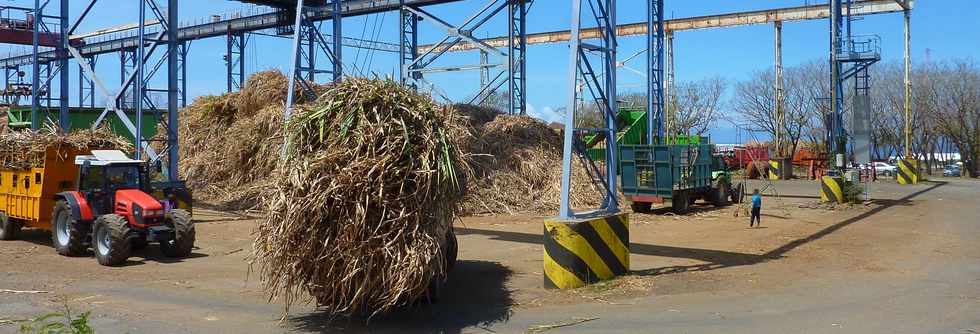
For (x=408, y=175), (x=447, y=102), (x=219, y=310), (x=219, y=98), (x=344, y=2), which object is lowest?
(x=219, y=310)

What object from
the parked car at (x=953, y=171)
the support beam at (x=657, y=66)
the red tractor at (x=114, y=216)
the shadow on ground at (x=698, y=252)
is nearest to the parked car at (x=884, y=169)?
the parked car at (x=953, y=171)

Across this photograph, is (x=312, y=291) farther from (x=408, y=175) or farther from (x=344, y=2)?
(x=344, y=2)

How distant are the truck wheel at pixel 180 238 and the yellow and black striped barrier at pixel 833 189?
20.1m

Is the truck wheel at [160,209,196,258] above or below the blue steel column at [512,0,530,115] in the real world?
below

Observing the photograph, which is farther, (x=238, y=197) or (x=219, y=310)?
(x=238, y=197)

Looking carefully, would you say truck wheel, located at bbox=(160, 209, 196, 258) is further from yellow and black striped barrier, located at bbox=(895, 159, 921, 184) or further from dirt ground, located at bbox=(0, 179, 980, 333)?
yellow and black striped barrier, located at bbox=(895, 159, 921, 184)

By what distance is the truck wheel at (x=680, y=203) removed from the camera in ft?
72.7

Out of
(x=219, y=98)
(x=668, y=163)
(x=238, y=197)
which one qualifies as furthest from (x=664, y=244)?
(x=219, y=98)

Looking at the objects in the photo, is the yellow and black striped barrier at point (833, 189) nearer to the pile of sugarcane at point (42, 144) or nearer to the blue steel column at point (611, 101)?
the blue steel column at point (611, 101)

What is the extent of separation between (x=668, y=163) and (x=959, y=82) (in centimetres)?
3857

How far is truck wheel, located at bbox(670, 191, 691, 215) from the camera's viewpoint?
72.7 ft

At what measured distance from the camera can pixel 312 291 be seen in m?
7.88

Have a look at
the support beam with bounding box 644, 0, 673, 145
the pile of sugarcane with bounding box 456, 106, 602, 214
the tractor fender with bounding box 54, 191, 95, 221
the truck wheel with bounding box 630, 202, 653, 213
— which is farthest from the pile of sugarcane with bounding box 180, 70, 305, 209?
the support beam with bounding box 644, 0, 673, 145

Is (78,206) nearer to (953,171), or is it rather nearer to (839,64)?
(839,64)
